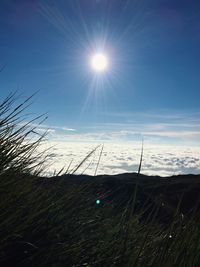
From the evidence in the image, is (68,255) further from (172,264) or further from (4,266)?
(172,264)

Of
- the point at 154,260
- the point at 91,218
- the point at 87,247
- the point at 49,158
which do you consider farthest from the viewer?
the point at 49,158

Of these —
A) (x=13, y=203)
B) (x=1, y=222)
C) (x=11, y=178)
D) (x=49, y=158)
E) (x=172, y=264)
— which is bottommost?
(x=172, y=264)

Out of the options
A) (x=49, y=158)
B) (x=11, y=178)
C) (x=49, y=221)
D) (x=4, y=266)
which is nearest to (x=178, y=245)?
(x=49, y=221)

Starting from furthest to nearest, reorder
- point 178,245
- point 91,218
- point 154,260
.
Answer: point 91,218 < point 178,245 < point 154,260

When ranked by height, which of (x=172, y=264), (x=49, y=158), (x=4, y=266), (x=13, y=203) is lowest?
(x=4, y=266)

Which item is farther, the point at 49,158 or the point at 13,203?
the point at 49,158

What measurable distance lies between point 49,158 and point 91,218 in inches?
29.2

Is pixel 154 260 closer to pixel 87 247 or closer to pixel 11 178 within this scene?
pixel 87 247

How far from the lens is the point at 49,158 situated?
292 cm

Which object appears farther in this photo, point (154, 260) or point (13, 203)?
point (13, 203)

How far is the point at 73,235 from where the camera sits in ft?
7.04

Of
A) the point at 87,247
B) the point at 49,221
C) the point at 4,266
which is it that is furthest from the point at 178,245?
the point at 4,266

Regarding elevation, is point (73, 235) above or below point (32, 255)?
above

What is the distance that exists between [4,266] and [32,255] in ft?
0.56
